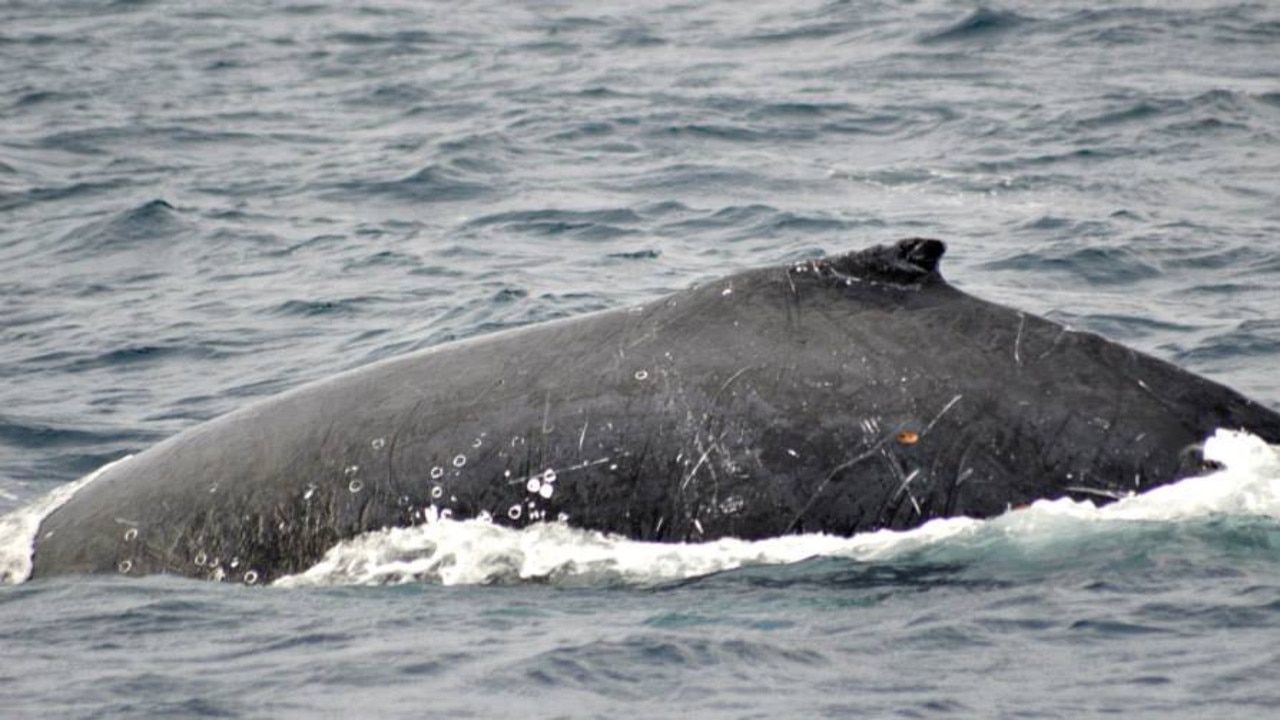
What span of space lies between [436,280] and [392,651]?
33.1 feet

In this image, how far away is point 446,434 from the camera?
8.65m

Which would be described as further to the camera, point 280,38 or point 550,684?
point 280,38

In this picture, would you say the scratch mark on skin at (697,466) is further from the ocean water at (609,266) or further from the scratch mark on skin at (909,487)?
the scratch mark on skin at (909,487)

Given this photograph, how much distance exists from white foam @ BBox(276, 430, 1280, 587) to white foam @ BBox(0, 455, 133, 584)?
58.1 inches

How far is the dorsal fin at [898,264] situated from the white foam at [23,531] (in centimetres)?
397

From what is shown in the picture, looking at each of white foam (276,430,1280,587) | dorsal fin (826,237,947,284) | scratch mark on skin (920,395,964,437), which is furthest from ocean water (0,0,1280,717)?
dorsal fin (826,237,947,284)

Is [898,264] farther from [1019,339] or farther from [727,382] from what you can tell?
[727,382]

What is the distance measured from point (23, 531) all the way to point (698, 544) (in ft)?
11.6

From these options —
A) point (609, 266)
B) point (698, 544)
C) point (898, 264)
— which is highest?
point (898, 264)

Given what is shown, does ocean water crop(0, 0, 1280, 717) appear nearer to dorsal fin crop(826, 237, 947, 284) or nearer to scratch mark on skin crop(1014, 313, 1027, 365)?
scratch mark on skin crop(1014, 313, 1027, 365)

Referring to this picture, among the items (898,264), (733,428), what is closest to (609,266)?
(898,264)

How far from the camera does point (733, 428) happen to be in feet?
27.0

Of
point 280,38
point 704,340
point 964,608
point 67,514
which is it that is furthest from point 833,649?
point 280,38

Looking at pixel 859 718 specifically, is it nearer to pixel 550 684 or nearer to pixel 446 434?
pixel 550 684
